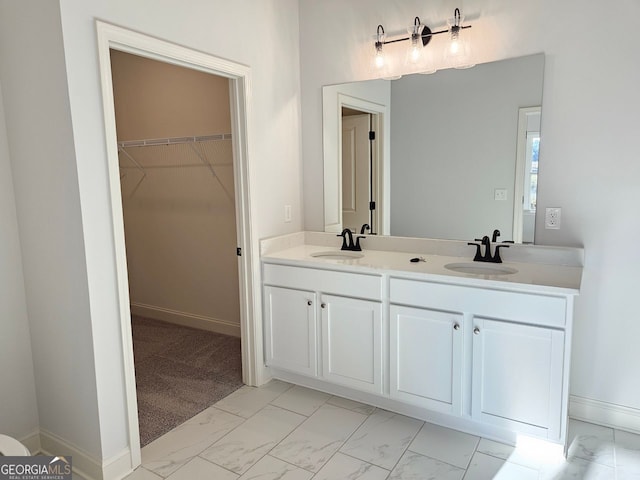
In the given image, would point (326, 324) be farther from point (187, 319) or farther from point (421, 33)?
point (187, 319)

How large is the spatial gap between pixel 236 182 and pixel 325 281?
845mm

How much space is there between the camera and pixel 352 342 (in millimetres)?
2615

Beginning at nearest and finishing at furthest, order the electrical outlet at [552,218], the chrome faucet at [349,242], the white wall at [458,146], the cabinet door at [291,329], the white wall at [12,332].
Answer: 1. the white wall at [12,332]
2. the electrical outlet at [552,218]
3. the white wall at [458,146]
4. the cabinet door at [291,329]
5. the chrome faucet at [349,242]

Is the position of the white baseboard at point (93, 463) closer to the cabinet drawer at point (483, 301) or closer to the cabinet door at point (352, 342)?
the cabinet door at point (352, 342)

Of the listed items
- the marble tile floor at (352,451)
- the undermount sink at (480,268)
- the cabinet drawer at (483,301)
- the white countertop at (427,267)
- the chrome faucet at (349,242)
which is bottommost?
the marble tile floor at (352,451)

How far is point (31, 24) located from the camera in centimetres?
191

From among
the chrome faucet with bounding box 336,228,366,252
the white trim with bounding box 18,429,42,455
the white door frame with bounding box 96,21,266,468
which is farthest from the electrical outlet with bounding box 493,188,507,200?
the white trim with bounding box 18,429,42,455

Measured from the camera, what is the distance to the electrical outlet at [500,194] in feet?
8.54

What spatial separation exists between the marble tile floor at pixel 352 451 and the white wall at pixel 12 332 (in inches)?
26.1

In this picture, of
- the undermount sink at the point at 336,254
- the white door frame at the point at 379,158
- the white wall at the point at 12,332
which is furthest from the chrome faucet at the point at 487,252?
the white wall at the point at 12,332

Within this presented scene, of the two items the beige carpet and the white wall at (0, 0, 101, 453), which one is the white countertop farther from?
the white wall at (0, 0, 101, 453)

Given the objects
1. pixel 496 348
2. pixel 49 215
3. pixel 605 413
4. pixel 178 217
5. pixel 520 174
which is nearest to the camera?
→ pixel 49 215

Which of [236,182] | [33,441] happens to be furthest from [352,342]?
[33,441]

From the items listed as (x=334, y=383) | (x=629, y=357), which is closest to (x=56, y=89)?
(x=334, y=383)
